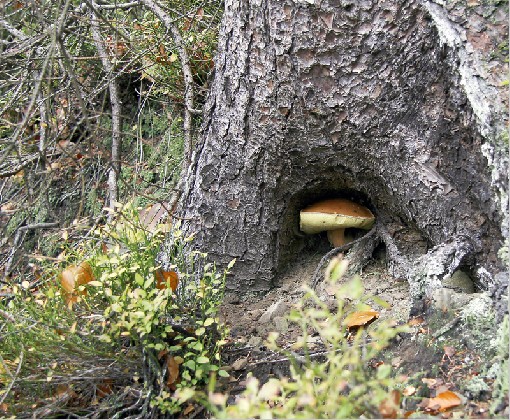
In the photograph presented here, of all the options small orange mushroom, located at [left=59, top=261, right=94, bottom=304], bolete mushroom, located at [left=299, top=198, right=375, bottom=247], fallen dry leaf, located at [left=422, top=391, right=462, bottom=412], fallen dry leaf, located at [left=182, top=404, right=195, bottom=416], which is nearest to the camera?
fallen dry leaf, located at [left=422, top=391, right=462, bottom=412]

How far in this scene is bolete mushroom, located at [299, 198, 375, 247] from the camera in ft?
7.86

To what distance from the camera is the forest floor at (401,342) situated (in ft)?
5.27

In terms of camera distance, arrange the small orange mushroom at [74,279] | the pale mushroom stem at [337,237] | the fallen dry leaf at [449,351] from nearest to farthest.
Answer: the fallen dry leaf at [449,351] → the small orange mushroom at [74,279] → the pale mushroom stem at [337,237]

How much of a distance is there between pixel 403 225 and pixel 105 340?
1312 mm

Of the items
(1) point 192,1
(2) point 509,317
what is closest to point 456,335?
(2) point 509,317

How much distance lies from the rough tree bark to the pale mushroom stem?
7.2 inches

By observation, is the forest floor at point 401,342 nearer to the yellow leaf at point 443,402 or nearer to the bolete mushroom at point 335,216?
the yellow leaf at point 443,402

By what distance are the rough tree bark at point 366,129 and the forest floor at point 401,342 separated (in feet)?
0.45

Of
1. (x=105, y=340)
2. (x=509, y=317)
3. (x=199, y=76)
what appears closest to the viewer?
(x=509, y=317)

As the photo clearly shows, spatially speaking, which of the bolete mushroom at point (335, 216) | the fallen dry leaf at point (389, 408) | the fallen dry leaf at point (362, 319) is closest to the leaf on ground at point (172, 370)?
the fallen dry leaf at point (362, 319)

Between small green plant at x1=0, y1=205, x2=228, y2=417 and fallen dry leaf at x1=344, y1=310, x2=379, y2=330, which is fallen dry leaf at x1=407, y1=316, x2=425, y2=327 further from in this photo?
small green plant at x1=0, y1=205, x2=228, y2=417

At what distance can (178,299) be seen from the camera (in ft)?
6.67

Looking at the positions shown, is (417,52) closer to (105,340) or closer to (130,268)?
(130,268)

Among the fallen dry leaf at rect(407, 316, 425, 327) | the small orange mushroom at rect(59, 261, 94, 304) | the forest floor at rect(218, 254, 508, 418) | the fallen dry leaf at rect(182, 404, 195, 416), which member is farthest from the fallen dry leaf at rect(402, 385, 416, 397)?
the small orange mushroom at rect(59, 261, 94, 304)
